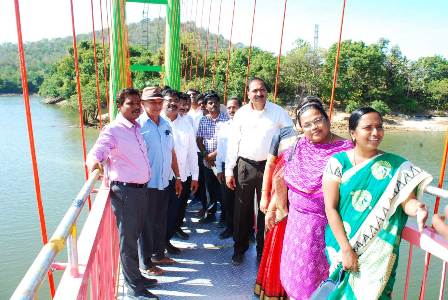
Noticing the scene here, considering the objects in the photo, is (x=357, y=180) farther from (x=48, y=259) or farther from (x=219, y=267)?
(x=219, y=267)

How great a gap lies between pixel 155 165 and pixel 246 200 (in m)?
0.59

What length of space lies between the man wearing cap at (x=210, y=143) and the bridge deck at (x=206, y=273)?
1.30ft

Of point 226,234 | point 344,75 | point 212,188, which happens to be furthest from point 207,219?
point 344,75

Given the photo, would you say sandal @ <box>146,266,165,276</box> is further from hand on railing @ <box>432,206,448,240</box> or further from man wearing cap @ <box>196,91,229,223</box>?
hand on railing @ <box>432,206,448,240</box>

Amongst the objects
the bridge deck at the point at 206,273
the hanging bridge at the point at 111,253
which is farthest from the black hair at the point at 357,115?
the bridge deck at the point at 206,273

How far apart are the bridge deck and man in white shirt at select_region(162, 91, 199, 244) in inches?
8.1

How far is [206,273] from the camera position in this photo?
95.7 inches

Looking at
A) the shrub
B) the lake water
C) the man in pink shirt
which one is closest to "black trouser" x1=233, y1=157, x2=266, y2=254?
the lake water

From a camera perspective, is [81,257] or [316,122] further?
[316,122]

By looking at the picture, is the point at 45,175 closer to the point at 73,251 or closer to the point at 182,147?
the point at 182,147

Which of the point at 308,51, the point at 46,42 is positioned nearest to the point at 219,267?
the point at 308,51

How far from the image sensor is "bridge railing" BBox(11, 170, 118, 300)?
89 centimetres

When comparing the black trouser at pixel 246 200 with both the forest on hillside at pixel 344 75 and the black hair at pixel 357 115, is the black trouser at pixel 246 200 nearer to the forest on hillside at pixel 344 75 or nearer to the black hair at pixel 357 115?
the black hair at pixel 357 115

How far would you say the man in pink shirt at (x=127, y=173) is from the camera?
1.89 meters
